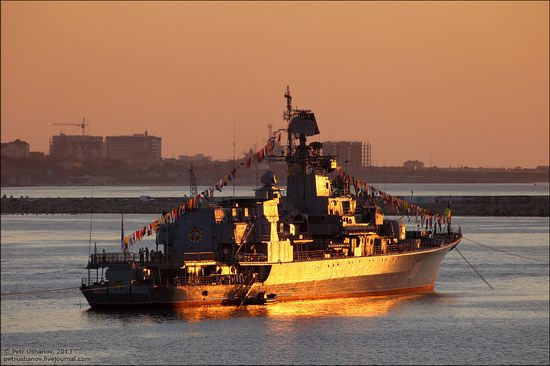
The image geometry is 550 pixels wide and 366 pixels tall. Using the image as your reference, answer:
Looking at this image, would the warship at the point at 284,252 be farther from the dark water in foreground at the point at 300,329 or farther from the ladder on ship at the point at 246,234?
the dark water in foreground at the point at 300,329

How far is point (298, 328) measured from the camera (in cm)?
6669

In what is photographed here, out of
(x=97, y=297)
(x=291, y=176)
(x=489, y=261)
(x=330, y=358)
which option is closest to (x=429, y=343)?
(x=330, y=358)

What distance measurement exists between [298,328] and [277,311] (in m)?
5.87

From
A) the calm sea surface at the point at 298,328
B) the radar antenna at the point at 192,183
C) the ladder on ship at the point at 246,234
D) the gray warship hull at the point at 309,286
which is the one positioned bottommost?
the calm sea surface at the point at 298,328

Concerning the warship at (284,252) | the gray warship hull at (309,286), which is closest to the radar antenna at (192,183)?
the warship at (284,252)

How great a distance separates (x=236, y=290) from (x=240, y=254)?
2483 mm

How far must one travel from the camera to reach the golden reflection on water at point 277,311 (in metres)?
68.8

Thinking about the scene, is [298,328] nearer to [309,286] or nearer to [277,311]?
[277,311]

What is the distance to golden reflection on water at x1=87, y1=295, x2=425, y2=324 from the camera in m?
68.8

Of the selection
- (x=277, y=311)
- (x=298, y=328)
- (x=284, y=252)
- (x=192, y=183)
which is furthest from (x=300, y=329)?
(x=192, y=183)

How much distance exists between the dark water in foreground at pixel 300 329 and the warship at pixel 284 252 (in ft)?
3.81

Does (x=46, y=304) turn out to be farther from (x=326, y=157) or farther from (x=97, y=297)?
(x=326, y=157)

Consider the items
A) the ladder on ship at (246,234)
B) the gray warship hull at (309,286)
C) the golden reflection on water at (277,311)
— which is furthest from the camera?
the ladder on ship at (246,234)

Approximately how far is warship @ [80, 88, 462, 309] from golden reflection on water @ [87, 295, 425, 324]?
586mm
